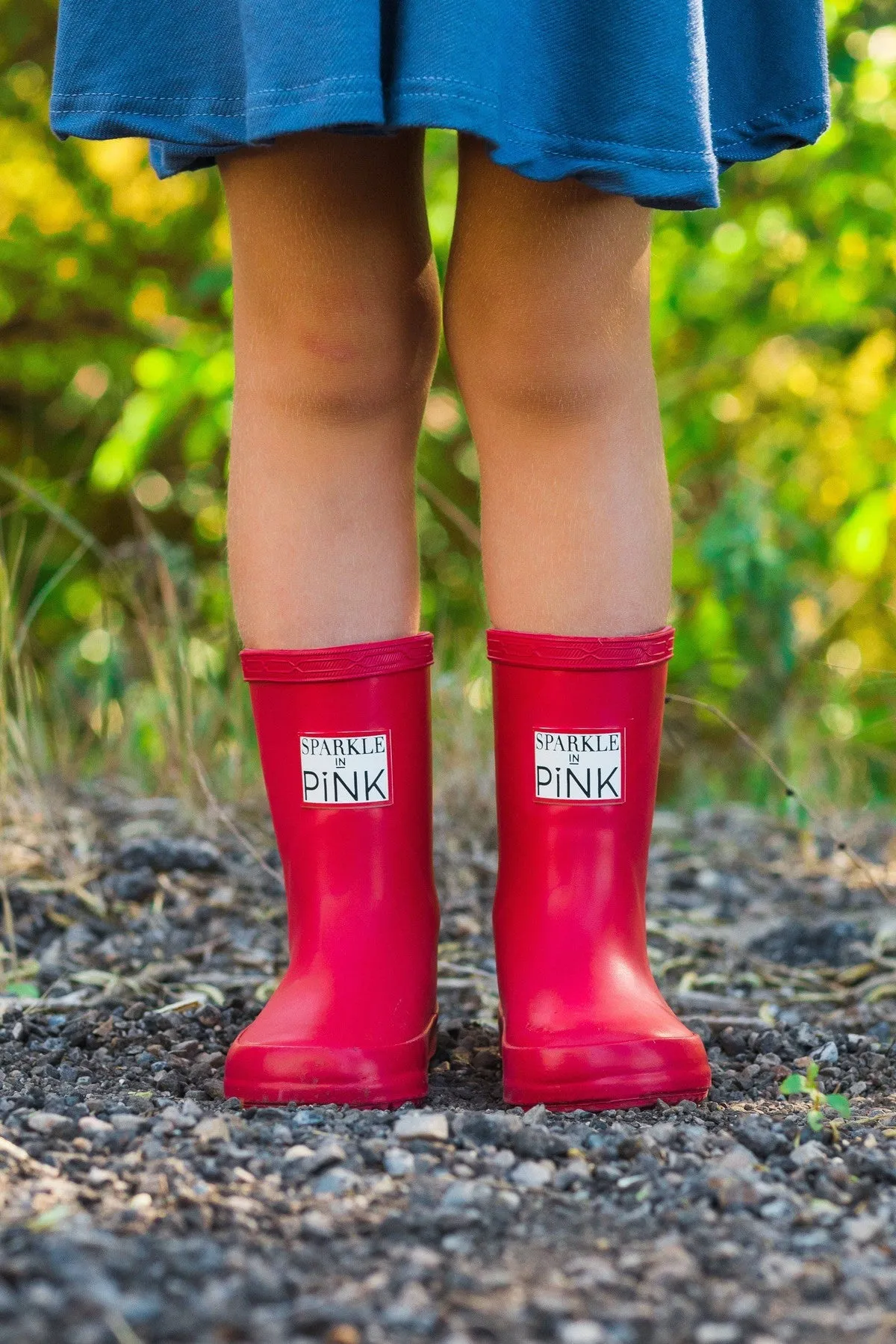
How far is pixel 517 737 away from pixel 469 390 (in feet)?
0.93

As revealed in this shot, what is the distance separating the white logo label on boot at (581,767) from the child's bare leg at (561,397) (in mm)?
86

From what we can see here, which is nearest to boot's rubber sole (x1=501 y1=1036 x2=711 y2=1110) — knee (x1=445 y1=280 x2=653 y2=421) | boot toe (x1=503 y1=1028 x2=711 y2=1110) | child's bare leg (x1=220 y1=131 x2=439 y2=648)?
boot toe (x1=503 y1=1028 x2=711 y2=1110)

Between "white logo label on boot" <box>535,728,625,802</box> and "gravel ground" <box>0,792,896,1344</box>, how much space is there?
0.79 feet

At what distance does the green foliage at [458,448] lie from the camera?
2.29 m

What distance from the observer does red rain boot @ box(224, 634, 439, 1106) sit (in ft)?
3.53

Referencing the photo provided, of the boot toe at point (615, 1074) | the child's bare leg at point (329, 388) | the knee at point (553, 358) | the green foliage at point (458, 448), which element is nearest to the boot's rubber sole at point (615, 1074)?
the boot toe at point (615, 1074)

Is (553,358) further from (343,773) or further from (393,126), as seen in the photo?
(343,773)

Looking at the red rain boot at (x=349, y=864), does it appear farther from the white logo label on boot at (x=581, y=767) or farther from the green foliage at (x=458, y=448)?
the green foliage at (x=458, y=448)

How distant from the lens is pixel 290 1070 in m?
1.06

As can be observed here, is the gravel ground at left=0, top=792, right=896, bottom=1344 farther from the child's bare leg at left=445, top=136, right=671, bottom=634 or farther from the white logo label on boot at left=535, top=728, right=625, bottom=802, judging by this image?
the child's bare leg at left=445, top=136, right=671, bottom=634

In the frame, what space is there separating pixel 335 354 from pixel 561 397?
0.18 meters

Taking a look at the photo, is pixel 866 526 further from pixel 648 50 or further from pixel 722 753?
pixel 648 50

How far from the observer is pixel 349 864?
1.11m

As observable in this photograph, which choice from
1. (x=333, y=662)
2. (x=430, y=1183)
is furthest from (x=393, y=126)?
(x=430, y=1183)
